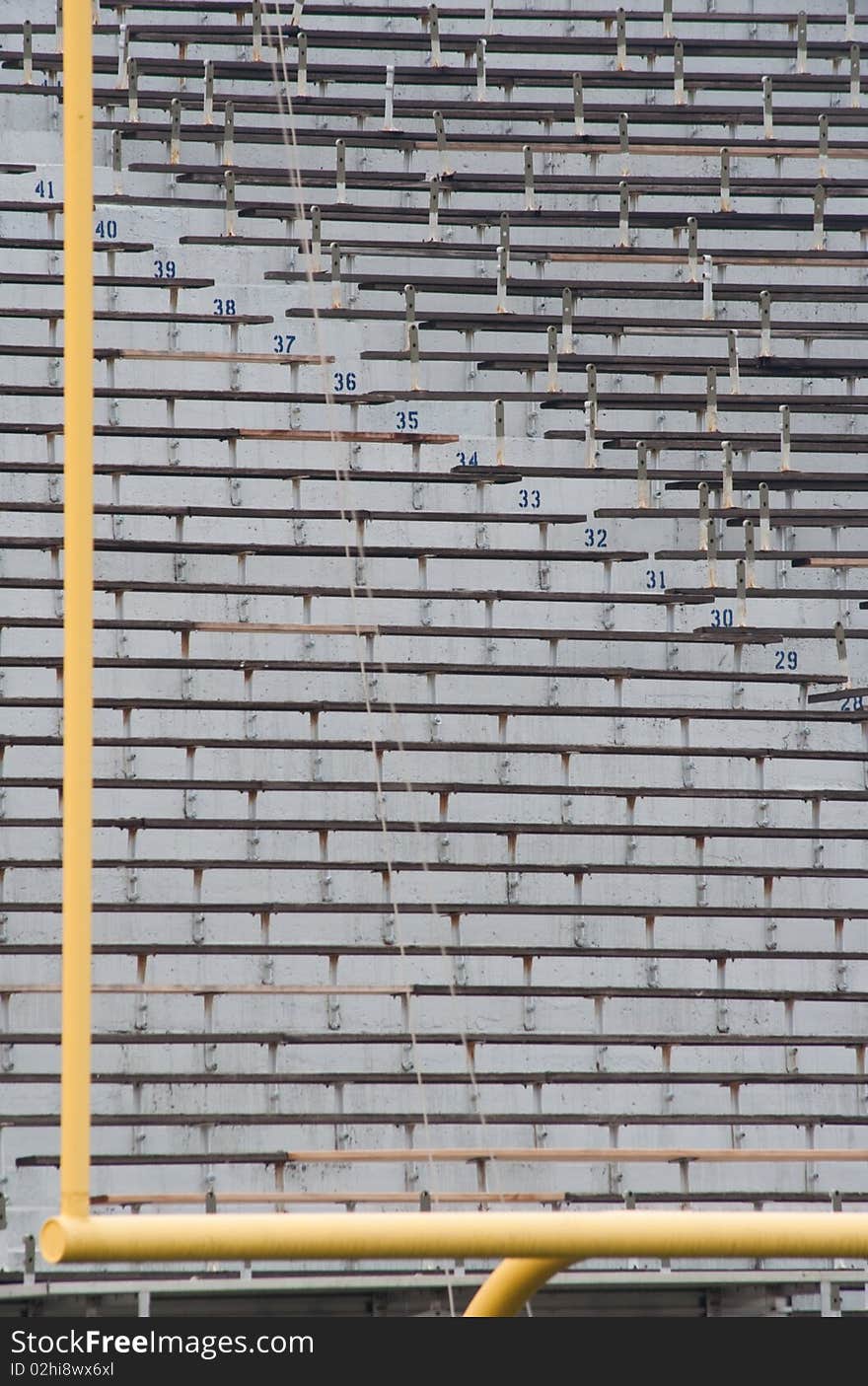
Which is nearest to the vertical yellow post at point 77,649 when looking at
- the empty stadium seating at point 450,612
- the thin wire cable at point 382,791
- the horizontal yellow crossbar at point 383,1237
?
the horizontal yellow crossbar at point 383,1237

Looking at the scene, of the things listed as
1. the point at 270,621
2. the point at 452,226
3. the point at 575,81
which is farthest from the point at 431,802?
the point at 575,81

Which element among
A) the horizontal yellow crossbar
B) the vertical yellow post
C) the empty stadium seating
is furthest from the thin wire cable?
the horizontal yellow crossbar

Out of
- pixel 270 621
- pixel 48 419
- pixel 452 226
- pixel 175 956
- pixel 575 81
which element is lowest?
pixel 175 956

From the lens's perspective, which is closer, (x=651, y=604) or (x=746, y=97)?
(x=651, y=604)

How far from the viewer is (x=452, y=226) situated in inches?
314

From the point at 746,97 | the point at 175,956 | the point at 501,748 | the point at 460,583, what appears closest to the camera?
the point at 175,956

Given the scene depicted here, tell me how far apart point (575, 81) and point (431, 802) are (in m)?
3.18

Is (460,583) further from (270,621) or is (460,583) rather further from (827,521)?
(827,521)

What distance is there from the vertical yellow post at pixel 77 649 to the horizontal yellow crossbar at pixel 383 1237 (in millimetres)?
118

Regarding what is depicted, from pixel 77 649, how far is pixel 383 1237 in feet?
2.62

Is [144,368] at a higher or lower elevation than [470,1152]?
higher

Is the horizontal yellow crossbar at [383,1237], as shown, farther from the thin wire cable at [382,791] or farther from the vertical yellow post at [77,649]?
the thin wire cable at [382,791]

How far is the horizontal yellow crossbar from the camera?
2.18 meters

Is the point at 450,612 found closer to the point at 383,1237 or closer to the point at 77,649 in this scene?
the point at 77,649
